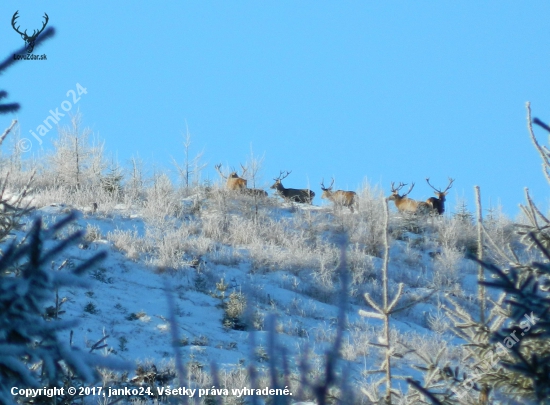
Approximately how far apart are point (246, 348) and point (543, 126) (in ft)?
24.4

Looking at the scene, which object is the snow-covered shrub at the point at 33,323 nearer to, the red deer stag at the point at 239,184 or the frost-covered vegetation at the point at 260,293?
the frost-covered vegetation at the point at 260,293

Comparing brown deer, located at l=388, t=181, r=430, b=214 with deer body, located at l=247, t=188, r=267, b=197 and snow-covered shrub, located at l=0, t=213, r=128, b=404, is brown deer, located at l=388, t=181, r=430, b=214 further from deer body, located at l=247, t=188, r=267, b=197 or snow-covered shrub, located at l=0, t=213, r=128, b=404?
snow-covered shrub, located at l=0, t=213, r=128, b=404

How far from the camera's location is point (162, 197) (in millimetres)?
18516

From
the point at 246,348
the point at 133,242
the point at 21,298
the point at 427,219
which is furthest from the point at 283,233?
the point at 21,298

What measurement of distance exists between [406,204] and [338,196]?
2.76 metres

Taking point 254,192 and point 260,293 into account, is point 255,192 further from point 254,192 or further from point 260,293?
point 260,293

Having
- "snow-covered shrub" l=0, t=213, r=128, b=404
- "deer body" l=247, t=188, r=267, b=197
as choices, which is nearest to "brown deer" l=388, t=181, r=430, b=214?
"deer body" l=247, t=188, r=267, b=197

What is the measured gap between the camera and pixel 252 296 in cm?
170

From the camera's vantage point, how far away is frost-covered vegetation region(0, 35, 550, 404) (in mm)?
1966

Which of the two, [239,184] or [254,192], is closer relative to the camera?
[254,192]

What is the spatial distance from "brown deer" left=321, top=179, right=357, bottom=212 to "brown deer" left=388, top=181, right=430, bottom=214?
4.38 feet

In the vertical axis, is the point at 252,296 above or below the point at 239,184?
below

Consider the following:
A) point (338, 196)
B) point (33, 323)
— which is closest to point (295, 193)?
point (338, 196)

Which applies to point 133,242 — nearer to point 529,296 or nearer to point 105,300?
point 105,300
